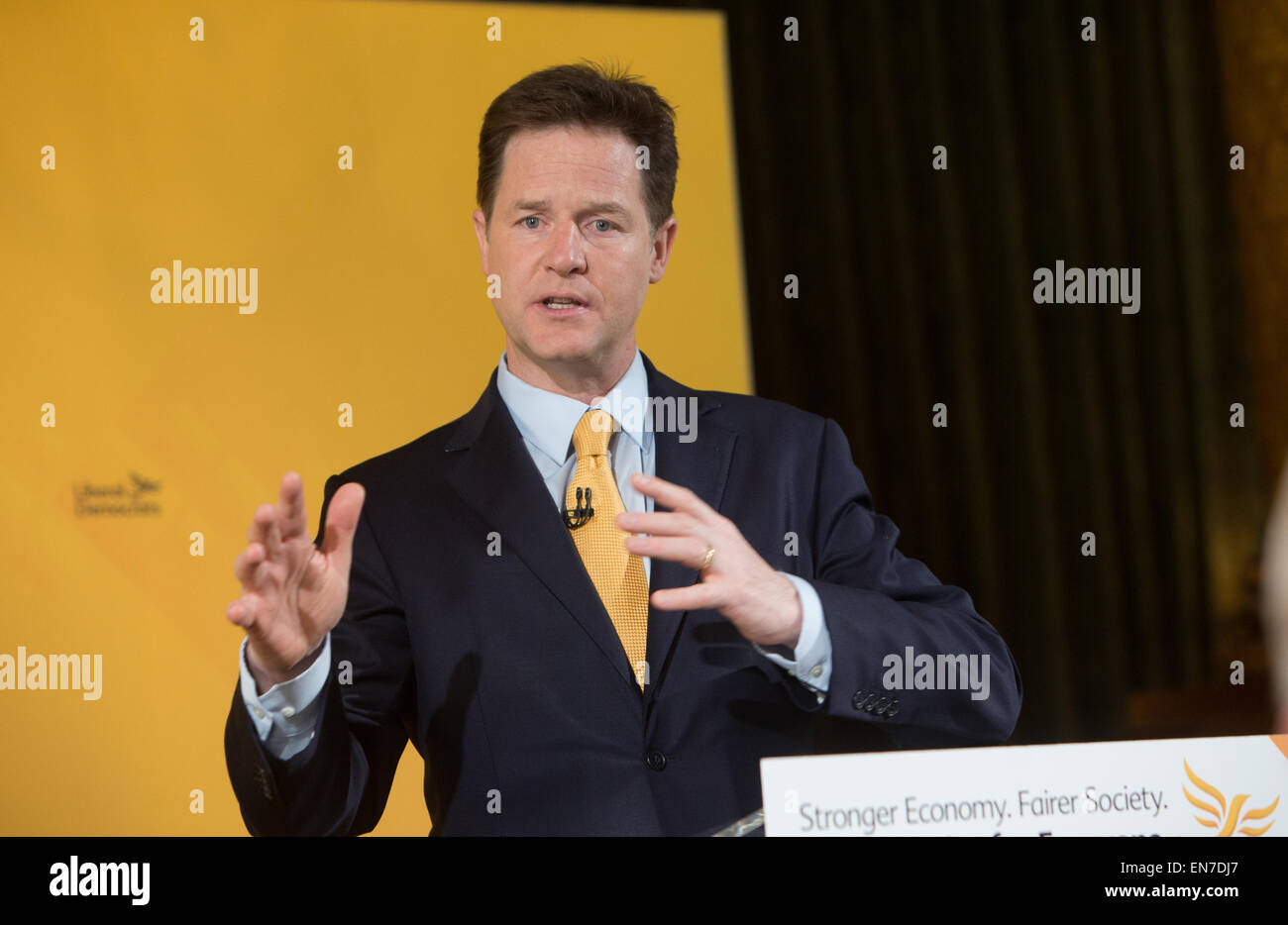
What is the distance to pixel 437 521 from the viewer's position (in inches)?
72.6

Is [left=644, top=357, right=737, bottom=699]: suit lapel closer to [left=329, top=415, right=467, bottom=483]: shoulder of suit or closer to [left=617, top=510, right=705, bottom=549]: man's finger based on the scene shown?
[left=617, top=510, right=705, bottom=549]: man's finger

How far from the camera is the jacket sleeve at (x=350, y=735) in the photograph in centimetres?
158

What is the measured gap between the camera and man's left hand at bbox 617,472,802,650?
4.87ft

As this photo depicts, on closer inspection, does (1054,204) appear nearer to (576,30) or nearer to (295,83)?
(576,30)

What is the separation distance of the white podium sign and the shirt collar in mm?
655

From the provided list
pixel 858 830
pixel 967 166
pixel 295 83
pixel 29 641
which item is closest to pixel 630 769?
pixel 858 830

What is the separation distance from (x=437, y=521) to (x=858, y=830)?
2.60 ft

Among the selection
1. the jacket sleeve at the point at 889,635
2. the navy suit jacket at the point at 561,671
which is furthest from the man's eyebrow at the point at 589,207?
the jacket sleeve at the point at 889,635

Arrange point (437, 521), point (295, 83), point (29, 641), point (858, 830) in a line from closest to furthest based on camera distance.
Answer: point (858, 830) < point (437, 521) < point (29, 641) < point (295, 83)

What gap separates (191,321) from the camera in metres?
2.39

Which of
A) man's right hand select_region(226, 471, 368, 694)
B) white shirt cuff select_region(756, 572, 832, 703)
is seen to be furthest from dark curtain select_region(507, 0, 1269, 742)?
man's right hand select_region(226, 471, 368, 694)

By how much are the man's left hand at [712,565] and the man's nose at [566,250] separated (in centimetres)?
52

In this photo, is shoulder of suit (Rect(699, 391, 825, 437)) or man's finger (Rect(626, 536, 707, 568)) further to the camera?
shoulder of suit (Rect(699, 391, 825, 437))
